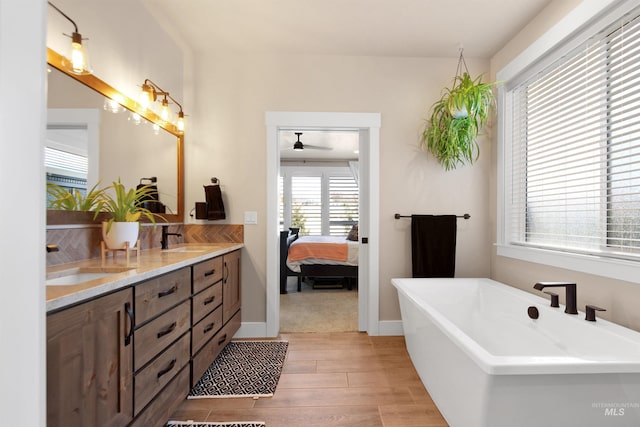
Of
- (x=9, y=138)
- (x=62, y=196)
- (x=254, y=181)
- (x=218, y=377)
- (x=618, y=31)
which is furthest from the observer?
(x=254, y=181)

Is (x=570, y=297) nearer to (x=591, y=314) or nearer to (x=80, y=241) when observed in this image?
(x=591, y=314)

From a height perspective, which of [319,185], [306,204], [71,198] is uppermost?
[319,185]

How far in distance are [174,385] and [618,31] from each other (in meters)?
3.13

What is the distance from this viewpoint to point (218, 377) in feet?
6.97

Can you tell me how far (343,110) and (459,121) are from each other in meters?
1.03

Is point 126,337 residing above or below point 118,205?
below

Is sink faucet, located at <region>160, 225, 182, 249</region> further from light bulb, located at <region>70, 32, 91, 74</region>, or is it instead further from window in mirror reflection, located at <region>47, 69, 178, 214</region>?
light bulb, located at <region>70, 32, 91, 74</region>

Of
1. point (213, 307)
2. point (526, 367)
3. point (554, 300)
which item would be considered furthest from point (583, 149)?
point (213, 307)

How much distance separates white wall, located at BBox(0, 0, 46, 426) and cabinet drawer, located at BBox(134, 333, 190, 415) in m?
0.92

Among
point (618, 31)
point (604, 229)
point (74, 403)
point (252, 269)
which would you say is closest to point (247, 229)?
point (252, 269)

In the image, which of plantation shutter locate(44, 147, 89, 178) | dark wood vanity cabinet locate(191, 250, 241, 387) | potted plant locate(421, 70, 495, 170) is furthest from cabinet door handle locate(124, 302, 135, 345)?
potted plant locate(421, 70, 495, 170)

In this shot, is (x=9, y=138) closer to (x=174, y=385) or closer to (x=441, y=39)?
(x=174, y=385)

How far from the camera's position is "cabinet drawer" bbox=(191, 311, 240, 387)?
1.88m

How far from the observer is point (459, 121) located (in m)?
2.62
